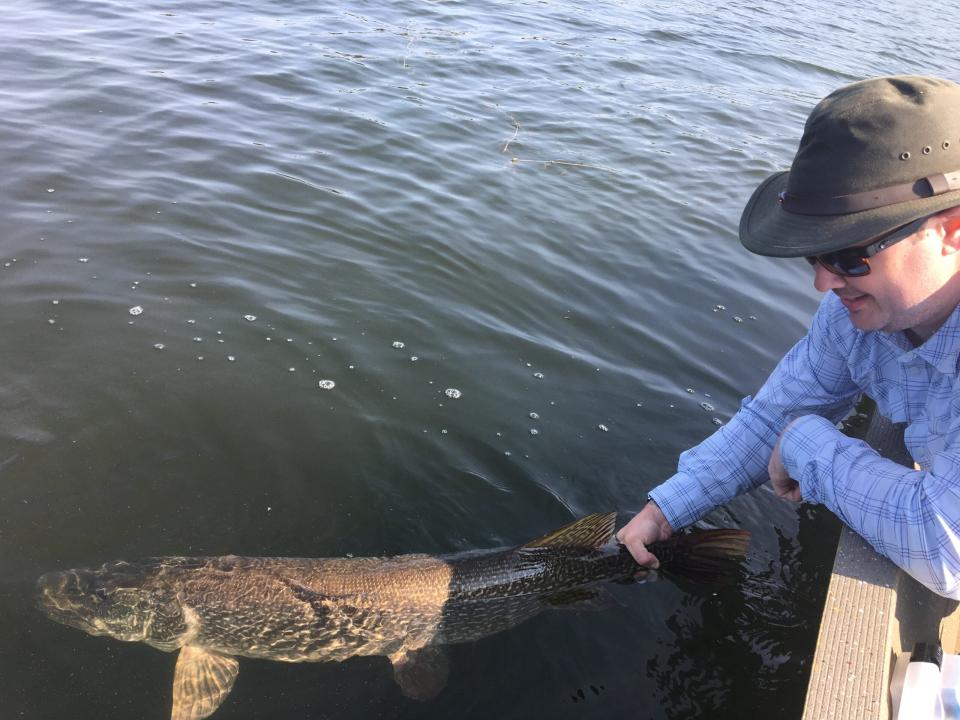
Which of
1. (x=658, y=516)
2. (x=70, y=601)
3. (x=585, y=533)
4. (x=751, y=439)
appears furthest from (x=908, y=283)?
(x=70, y=601)

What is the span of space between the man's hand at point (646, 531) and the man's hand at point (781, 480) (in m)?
0.54

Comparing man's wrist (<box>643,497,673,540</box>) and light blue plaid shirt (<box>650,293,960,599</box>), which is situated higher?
light blue plaid shirt (<box>650,293,960,599</box>)

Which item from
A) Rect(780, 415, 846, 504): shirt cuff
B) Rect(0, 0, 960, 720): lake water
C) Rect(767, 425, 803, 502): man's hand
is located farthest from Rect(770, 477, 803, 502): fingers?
Rect(0, 0, 960, 720): lake water

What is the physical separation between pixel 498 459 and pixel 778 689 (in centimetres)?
214

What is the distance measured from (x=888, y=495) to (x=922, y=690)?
2.06ft

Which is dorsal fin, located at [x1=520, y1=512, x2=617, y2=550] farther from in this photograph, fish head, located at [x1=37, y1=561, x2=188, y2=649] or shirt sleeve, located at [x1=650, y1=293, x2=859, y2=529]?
fish head, located at [x1=37, y1=561, x2=188, y2=649]

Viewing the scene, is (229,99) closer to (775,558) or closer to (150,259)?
(150,259)

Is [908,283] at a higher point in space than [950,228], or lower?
lower

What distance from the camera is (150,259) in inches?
257

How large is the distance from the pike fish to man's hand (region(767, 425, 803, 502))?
0.71m

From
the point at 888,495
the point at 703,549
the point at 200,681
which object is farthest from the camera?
the point at 703,549

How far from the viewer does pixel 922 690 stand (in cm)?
244

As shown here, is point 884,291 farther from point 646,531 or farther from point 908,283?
point 646,531

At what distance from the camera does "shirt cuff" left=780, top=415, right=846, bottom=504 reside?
2943 mm
